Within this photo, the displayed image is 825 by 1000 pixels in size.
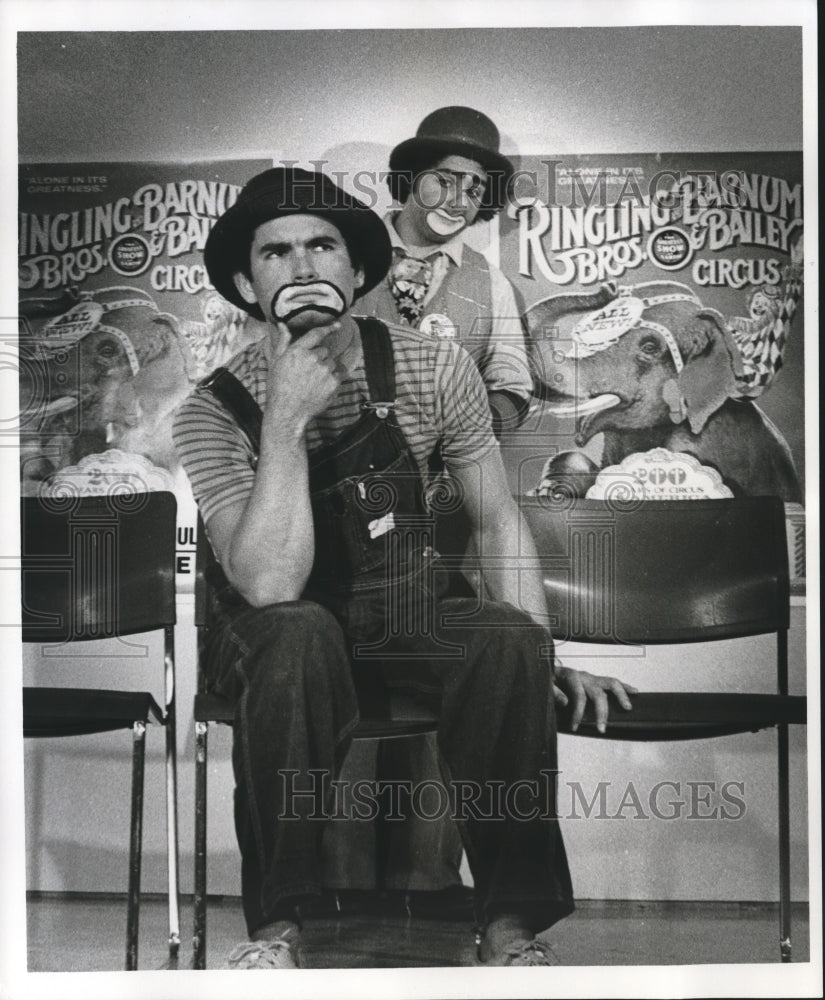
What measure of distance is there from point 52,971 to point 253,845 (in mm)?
527

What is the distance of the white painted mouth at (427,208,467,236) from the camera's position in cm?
206

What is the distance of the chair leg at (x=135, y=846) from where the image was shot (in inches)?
80.3

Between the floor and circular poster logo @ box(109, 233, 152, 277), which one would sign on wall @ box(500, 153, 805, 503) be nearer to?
circular poster logo @ box(109, 233, 152, 277)

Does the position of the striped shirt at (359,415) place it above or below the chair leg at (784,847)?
above

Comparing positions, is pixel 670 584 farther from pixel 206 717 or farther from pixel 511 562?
pixel 206 717

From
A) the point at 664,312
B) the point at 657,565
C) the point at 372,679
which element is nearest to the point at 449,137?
the point at 664,312

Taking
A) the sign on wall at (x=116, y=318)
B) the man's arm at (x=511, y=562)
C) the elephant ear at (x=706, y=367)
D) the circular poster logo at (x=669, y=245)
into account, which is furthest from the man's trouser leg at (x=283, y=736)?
the circular poster logo at (x=669, y=245)

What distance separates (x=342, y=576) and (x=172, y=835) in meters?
0.67

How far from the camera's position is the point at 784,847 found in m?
2.07

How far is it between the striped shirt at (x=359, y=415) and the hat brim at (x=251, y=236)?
13 cm

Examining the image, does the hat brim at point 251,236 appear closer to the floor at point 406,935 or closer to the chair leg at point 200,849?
the chair leg at point 200,849

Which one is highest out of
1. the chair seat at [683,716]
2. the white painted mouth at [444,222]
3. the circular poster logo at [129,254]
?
the white painted mouth at [444,222]

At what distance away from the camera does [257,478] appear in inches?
80.0

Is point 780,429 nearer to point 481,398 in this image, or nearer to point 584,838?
point 481,398
